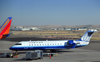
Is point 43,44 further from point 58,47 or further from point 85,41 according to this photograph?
point 85,41

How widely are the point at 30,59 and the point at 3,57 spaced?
6282mm

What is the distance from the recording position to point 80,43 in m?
40.2

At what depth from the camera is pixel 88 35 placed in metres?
41.6

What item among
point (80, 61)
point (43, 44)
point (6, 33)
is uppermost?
point (6, 33)

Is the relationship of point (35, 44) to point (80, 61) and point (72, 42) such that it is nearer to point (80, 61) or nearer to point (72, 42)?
point (72, 42)

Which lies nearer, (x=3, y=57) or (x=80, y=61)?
(x=80, y=61)

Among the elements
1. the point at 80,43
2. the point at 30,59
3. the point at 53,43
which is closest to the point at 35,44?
the point at 53,43

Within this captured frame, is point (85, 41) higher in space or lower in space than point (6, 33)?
lower

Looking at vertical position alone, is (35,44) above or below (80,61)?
above

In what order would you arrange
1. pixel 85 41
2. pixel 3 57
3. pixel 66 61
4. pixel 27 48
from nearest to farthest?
pixel 66 61
pixel 3 57
pixel 27 48
pixel 85 41

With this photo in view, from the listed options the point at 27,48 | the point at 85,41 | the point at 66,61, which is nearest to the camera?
the point at 66,61

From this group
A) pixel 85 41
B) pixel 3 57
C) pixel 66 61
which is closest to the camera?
pixel 66 61

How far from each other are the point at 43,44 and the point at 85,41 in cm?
1068

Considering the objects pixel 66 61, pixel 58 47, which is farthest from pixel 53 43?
pixel 66 61
